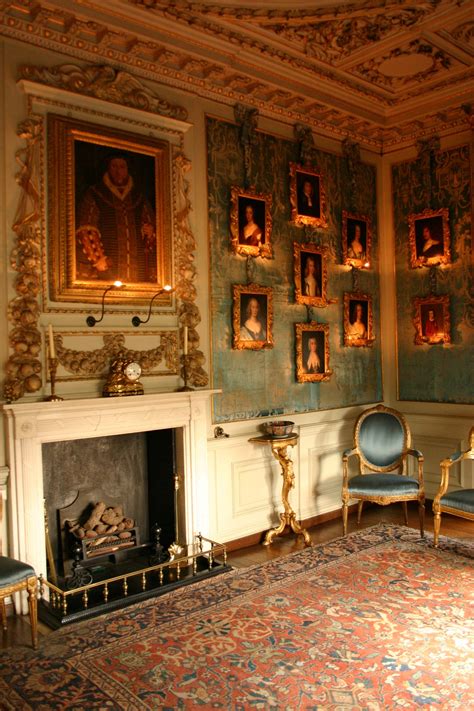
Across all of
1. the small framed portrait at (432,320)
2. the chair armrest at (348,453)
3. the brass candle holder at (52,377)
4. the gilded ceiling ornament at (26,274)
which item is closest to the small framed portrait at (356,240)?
the small framed portrait at (432,320)

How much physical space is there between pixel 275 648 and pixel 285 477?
212 centimetres

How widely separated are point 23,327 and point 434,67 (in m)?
4.47

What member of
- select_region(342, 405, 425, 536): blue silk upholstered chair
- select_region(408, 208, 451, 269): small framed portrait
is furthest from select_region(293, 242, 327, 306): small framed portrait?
select_region(342, 405, 425, 536): blue silk upholstered chair

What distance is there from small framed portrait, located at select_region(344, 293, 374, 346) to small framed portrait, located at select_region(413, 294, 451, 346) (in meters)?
0.52

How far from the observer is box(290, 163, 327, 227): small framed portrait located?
6.02m

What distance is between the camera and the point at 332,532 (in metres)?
5.79

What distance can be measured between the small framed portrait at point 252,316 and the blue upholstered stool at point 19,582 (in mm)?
2621

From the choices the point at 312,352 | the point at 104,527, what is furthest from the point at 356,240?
the point at 104,527

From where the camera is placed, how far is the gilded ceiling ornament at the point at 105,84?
425 centimetres

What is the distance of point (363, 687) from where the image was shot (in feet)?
9.87

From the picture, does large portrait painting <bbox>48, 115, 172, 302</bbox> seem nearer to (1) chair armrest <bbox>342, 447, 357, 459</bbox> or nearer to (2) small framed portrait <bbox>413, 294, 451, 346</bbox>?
(1) chair armrest <bbox>342, 447, 357, 459</bbox>

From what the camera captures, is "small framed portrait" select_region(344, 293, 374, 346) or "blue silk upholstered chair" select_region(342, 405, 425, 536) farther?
"small framed portrait" select_region(344, 293, 374, 346)

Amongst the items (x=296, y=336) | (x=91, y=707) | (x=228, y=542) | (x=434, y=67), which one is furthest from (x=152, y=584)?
(x=434, y=67)

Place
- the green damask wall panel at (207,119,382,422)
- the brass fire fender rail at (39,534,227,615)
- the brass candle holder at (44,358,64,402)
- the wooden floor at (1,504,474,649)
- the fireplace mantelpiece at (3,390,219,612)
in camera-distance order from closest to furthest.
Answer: the brass fire fender rail at (39,534,227,615), the fireplace mantelpiece at (3,390,219,612), the brass candle holder at (44,358,64,402), the wooden floor at (1,504,474,649), the green damask wall panel at (207,119,382,422)
